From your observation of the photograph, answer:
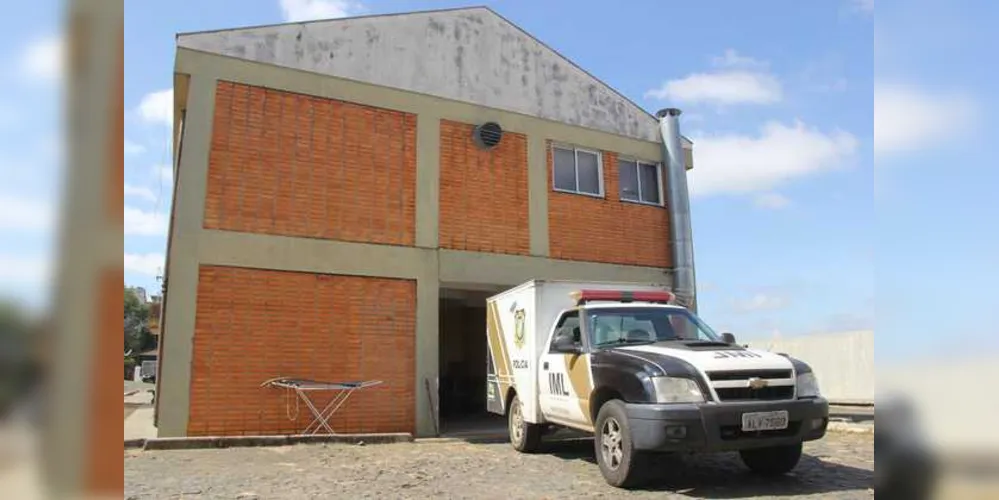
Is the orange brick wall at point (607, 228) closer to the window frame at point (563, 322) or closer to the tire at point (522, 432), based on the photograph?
the tire at point (522, 432)

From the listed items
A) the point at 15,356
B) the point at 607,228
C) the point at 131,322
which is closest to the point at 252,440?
the point at 607,228

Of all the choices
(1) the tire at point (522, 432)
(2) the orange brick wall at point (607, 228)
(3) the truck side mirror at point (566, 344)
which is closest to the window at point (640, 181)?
(2) the orange brick wall at point (607, 228)

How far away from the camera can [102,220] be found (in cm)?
109

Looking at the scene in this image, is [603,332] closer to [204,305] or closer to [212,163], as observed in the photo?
[204,305]

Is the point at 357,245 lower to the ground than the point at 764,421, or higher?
higher

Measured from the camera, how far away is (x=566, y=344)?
8.18 metres

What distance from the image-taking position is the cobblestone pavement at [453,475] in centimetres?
656

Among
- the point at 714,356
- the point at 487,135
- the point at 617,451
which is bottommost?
the point at 617,451

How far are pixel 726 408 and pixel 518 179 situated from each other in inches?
332

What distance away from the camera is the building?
11.0 m

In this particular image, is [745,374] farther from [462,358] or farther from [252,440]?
[462,358]

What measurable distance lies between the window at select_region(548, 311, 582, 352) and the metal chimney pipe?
701 cm

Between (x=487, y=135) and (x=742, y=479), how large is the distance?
859cm

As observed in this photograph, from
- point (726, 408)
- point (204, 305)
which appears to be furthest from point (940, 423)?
point (204, 305)
